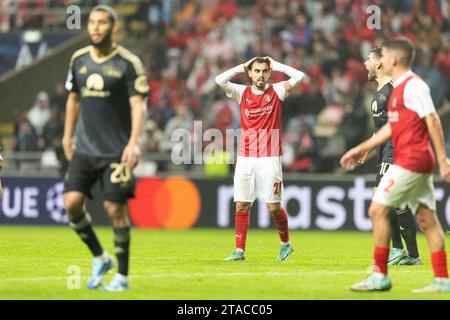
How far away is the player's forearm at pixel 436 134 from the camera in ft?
31.6

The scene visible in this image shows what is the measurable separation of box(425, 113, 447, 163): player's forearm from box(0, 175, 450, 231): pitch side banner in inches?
438

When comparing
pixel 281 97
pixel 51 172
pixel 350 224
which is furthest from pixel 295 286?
pixel 51 172

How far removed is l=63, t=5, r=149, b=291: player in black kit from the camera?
981cm

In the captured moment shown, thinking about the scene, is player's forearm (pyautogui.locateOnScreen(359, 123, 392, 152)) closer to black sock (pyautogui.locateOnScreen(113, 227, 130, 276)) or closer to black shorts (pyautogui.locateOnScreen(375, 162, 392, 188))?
black sock (pyautogui.locateOnScreen(113, 227, 130, 276))

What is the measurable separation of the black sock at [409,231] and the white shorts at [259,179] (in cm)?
146

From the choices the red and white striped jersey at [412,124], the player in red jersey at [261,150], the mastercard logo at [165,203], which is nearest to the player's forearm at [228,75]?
the player in red jersey at [261,150]

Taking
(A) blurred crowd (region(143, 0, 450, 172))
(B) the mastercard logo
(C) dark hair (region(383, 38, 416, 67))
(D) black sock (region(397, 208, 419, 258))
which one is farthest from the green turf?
(A) blurred crowd (region(143, 0, 450, 172))

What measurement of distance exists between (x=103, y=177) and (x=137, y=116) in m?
0.64

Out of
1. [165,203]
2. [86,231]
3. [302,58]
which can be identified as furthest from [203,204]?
[86,231]

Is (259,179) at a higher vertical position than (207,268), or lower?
higher

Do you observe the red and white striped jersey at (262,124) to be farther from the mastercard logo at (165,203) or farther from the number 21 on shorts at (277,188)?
the mastercard logo at (165,203)

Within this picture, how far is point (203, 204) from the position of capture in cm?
2202

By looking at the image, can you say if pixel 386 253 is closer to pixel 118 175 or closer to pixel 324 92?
pixel 118 175

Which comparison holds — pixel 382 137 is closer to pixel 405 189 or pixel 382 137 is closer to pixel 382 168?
pixel 405 189
